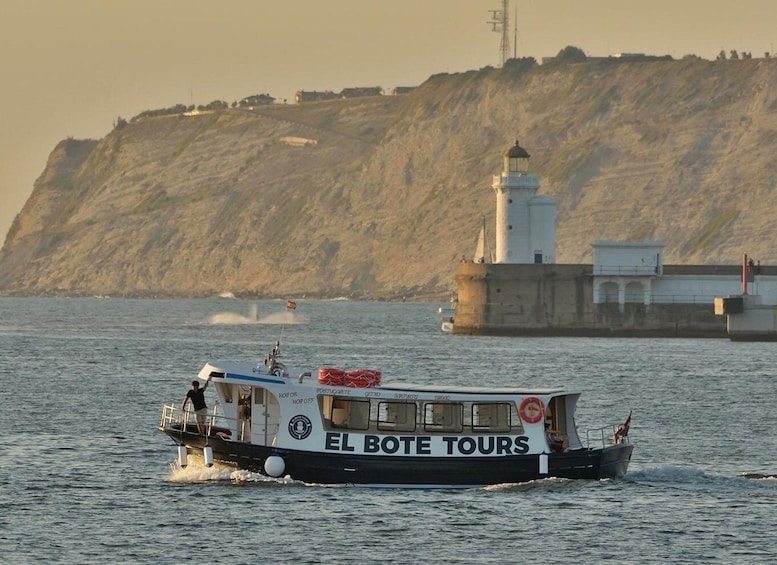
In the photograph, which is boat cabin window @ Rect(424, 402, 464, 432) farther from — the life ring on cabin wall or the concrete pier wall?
the concrete pier wall

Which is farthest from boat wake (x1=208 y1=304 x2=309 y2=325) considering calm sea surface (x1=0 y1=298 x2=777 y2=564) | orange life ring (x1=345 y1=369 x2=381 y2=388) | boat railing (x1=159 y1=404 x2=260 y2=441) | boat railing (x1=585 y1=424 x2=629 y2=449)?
orange life ring (x1=345 y1=369 x2=381 y2=388)

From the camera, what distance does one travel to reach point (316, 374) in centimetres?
4528

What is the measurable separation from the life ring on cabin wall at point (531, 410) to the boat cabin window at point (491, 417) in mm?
339

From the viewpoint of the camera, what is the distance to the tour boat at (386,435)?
144 feet

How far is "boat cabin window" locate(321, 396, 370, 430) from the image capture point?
44.1m

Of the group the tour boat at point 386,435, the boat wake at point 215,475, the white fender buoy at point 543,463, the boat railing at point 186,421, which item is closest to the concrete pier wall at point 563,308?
the boat railing at point 186,421

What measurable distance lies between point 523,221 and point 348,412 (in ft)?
269

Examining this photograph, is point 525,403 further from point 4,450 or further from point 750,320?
point 750,320

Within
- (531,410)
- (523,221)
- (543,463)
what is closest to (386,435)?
(531,410)

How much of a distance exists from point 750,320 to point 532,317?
48.0ft

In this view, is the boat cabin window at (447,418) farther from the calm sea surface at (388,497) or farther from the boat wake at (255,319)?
the boat wake at (255,319)

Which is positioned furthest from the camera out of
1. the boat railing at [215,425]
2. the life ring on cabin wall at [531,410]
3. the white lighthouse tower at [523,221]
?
the white lighthouse tower at [523,221]

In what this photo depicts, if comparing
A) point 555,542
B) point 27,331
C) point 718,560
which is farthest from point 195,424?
point 27,331

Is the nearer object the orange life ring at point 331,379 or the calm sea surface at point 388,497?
the calm sea surface at point 388,497
